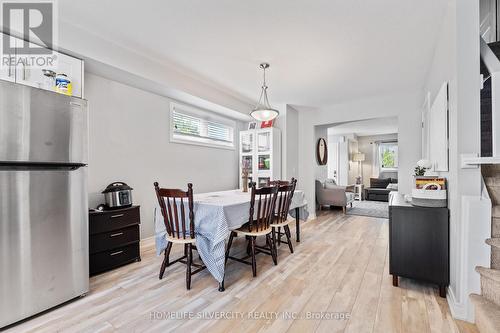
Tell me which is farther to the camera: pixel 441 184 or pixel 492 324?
pixel 441 184

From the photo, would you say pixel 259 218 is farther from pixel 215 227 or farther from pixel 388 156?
pixel 388 156

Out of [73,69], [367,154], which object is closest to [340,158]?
[367,154]

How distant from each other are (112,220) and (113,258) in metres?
0.42

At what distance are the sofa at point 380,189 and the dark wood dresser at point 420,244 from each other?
238 inches

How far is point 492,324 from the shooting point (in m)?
1.20

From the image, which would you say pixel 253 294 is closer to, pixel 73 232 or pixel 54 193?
pixel 73 232

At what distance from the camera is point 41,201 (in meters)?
1.78

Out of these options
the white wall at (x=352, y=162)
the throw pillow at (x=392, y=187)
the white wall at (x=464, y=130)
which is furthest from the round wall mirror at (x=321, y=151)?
the white wall at (x=464, y=130)

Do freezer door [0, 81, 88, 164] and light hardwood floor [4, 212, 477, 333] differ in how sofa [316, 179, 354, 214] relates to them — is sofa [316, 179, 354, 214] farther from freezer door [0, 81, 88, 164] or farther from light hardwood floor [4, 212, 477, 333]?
freezer door [0, 81, 88, 164]

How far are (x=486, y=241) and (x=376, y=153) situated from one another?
28.7 feet

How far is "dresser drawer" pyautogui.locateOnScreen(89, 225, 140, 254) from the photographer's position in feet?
7.97

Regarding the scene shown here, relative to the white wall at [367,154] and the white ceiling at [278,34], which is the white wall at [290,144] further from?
the white wall at [367,154]

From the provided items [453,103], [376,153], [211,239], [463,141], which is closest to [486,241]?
[463,141]

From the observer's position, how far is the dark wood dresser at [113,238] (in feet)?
7.95
